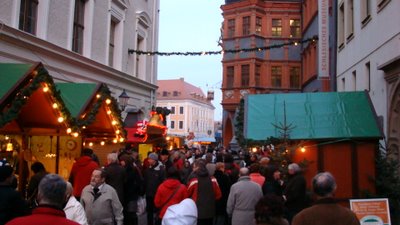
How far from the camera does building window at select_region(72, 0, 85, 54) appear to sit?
17703 mm

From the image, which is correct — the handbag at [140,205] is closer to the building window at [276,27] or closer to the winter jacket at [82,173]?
the winter jacket at [82,173]

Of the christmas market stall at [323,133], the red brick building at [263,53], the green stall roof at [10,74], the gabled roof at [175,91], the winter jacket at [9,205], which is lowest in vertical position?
the winter jacket at [9,205]

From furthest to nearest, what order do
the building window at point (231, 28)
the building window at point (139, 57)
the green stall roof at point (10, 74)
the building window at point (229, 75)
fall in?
the building window at point (231, 28) → the building window at point (229, 75) → the building window at point (139, 57) → the green stall roof at point (10, 74)

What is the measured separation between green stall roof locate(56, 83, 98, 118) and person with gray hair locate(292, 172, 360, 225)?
8182 millimetres

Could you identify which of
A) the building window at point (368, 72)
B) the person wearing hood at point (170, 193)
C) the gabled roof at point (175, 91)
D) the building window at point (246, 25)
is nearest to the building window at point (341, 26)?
the building window at point (368, 72)

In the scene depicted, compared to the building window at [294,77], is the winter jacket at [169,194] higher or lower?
lower

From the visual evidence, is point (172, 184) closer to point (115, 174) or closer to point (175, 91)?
point (115, 174)

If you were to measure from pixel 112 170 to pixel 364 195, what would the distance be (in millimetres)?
6224

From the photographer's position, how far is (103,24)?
1978 centimetres

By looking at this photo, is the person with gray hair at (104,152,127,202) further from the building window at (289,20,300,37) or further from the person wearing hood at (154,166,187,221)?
the building window at (289,20,300,37)

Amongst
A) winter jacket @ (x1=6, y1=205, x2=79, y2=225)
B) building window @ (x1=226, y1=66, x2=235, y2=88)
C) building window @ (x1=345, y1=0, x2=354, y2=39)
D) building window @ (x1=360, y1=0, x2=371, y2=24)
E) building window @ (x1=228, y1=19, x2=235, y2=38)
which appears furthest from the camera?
building window @ (x1=228, y1=19, x2=235, y2=38)

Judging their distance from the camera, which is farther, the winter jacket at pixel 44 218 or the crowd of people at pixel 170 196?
the crowd of people at pixel 170 196

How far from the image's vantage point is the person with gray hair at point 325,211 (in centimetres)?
439

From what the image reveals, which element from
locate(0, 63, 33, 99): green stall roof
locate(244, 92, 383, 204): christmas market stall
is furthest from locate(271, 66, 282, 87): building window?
locate(0, 63, 33, 99): green stall roof
